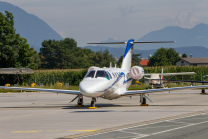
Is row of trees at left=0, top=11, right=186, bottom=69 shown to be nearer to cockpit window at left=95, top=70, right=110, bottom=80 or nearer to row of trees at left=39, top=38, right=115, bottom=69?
row of trees at left=39, top=38, right=115, bottom=69

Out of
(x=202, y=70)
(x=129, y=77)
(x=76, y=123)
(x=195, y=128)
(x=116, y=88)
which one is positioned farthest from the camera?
(x=202, y=70)

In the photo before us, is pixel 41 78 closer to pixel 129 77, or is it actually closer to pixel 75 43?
pixel 129 77

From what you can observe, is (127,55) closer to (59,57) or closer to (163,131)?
(163,131)

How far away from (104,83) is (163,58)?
155 metres

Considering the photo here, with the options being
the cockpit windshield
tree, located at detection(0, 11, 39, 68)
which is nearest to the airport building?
tree, located at detection(0, 11, 39, 68)

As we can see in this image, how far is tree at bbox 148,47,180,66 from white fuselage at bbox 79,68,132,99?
147894mm

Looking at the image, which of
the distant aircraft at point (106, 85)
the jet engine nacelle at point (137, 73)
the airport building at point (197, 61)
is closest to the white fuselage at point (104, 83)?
the distant aircraft at point (106, 85)

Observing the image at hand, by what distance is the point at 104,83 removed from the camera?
1983 centimetres

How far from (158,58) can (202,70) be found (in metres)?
117

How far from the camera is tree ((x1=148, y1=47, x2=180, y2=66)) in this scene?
171 metres

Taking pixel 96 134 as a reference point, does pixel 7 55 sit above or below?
above

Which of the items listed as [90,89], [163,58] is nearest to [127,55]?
[90,89]

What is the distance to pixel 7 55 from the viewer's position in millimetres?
57250

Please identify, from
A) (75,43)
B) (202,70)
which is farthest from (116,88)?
(75,43)
